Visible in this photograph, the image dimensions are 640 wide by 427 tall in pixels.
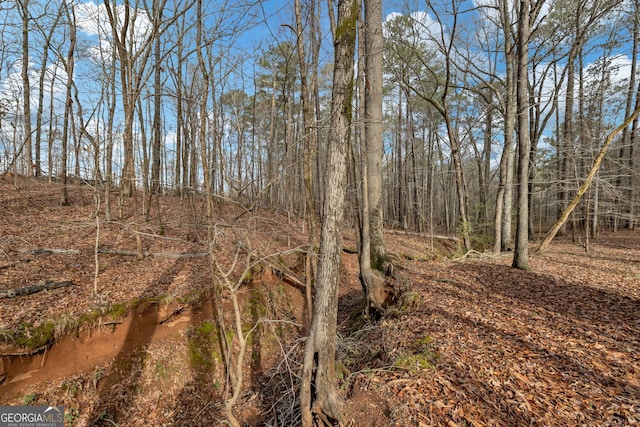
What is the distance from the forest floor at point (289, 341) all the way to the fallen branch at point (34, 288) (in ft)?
0.25

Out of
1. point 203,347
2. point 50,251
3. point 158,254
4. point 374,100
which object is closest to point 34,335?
point 203,347

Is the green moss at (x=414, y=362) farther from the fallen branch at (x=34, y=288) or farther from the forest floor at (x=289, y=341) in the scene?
the fallen branch at (x=34, y=288)

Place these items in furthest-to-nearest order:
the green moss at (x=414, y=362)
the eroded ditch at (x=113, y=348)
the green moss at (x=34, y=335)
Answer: the green moss at (x=34, y=335) → the eroded ditch at (x=113, y=348) → the green moss at (x=414, y=362)

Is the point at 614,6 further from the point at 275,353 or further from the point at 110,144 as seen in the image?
the point at 110,144

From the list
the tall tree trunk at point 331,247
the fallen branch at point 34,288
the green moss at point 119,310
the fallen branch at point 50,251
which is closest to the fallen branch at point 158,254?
the fallen branch at point 50,251

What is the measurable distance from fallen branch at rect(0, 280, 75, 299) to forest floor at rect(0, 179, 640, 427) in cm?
8

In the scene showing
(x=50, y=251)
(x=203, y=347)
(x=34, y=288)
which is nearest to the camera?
(x=34, y=288)

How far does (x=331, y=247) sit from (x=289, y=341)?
314cm

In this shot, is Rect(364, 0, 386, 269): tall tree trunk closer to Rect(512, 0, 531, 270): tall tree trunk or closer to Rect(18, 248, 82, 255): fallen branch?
Rect(512, 0, 531, 270): tall tree trunk

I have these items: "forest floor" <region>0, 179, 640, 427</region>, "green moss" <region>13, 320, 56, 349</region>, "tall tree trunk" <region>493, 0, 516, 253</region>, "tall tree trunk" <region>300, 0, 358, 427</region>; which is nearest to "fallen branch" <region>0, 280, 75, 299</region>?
"forest floor" <region>0, 179, 640, 427</region>

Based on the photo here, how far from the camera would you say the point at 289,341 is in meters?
5.48

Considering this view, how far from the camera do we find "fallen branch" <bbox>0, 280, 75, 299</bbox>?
506cm

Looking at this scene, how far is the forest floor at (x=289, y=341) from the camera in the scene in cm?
303

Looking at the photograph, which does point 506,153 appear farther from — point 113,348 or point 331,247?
point 113,348
